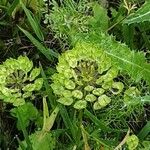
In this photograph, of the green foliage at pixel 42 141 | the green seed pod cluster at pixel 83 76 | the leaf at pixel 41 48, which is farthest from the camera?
the leaf at pixel 41 48

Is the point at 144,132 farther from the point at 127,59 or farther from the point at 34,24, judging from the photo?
the point at 34,24

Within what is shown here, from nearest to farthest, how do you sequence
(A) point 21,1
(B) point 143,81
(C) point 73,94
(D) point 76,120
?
(C) point 73,94 → (D) point 76,120 → (B) point 143,81 → (A) point 21,1

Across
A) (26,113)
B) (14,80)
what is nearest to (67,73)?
(14,80)

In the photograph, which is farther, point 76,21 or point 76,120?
point 76,21

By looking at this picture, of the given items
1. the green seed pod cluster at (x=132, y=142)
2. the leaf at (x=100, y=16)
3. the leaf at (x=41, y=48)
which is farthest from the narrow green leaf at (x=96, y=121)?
the leaf at (x=100, y=16)

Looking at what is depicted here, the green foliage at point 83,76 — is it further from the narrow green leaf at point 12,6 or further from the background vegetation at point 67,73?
the narrow green leaf at point 12,6

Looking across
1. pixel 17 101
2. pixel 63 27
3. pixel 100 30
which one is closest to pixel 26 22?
pixel 63 27

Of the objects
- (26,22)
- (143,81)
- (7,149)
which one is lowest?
(7,149)

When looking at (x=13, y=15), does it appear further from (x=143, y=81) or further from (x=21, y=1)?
(x=143, y=81)
